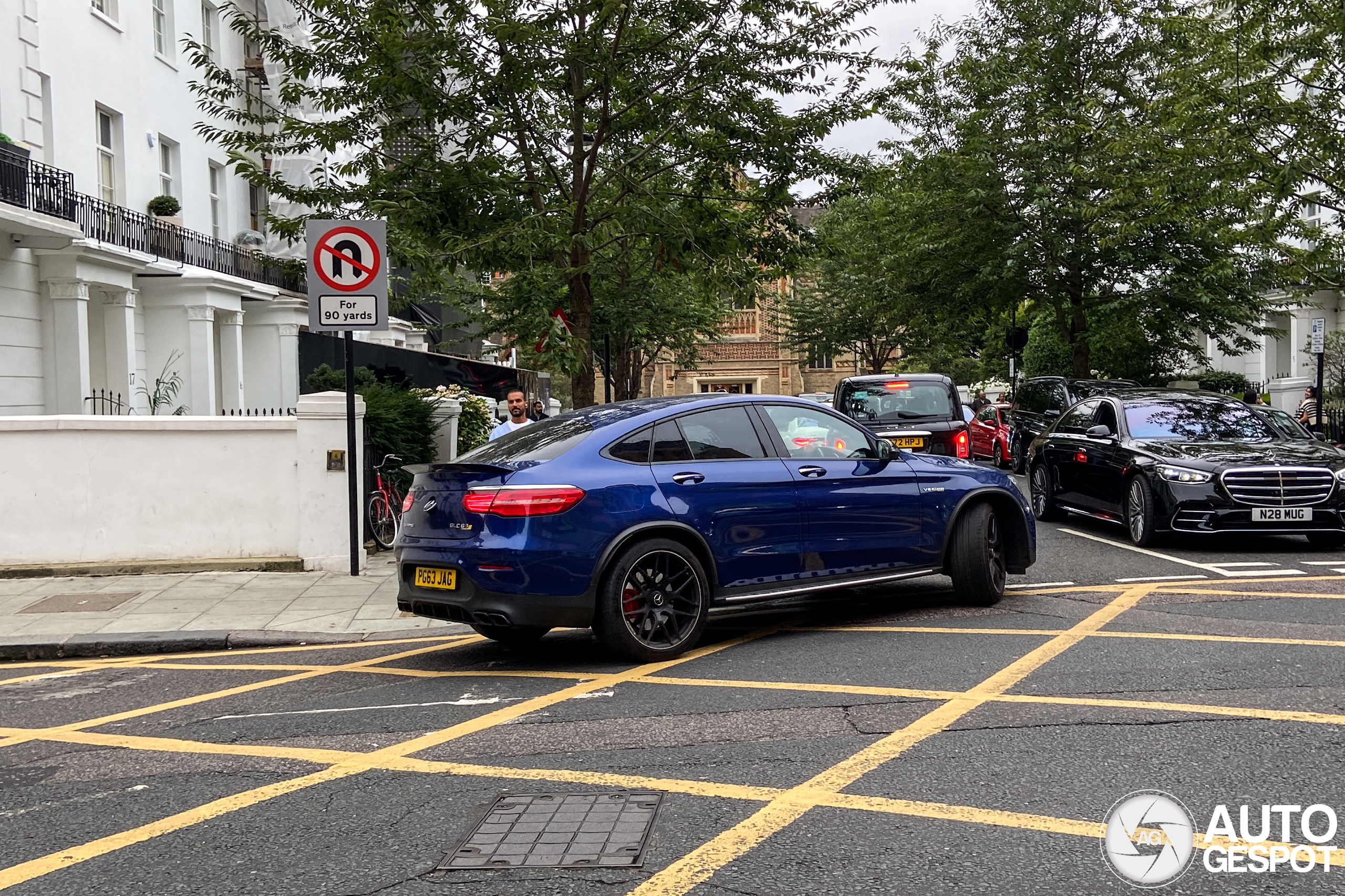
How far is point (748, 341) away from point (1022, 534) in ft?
226

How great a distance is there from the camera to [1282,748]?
16.9ft

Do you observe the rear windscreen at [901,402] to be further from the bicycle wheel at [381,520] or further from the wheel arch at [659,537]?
the wheel arch at [659,537]

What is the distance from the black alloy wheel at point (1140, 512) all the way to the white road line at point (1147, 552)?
111mm

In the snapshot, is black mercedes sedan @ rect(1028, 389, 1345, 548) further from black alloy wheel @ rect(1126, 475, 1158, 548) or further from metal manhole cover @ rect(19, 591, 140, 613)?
metal manhole cover @ rect(19, 591, 140, 613)

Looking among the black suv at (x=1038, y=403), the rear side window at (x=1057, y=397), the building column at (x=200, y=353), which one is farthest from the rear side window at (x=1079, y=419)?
the building column at (x=200, y=353)

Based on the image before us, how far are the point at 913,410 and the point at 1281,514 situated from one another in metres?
5.91

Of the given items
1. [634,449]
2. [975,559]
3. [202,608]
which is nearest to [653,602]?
[634,449]

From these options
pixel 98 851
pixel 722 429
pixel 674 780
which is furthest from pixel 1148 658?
pixel 98 851

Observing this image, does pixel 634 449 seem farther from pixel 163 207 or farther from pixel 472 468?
pixel 163 207

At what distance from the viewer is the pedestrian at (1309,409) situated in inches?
1034

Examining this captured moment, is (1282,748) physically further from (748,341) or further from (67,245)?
(748,341)

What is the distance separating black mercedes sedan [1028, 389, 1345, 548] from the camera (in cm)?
1178

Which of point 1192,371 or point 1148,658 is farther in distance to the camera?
point 1192,371

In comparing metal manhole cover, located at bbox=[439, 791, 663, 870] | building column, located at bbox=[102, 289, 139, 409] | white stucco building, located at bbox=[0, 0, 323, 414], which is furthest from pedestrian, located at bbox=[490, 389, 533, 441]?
building column, located at bbox=[102, 289, 139, 409]
